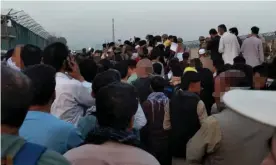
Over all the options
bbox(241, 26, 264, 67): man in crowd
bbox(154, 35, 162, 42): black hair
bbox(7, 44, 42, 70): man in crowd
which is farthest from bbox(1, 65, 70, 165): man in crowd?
bbox(154, 35, 162, 42): black hair

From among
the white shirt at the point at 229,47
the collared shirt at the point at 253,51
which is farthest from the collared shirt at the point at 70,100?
the collared shirt at the point at 253,51

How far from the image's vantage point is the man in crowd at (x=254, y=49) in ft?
33.5

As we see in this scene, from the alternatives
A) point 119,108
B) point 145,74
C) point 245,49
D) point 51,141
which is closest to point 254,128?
point 119,108

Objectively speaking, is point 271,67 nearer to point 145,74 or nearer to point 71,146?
point 145,74

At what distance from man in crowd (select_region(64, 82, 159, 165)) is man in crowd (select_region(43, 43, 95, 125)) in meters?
1.21

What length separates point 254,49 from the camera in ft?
33.6

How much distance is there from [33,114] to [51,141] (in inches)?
7.7

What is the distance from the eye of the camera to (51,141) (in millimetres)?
2654

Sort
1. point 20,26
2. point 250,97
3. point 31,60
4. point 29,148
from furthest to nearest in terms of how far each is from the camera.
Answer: point 20,26 < point 31,60 < point 29,148 < point 250,97

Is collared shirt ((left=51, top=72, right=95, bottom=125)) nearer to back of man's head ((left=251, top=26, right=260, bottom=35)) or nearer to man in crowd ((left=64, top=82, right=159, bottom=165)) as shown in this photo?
man in crowd ((left=64, top=82, right=159, bottom=165))

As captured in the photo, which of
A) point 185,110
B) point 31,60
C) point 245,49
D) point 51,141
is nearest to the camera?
point 51,141

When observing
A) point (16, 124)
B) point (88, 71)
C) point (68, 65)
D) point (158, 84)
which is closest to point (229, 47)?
point (158, 84)

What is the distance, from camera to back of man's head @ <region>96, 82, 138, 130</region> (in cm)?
243

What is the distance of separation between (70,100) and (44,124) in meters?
1.03
